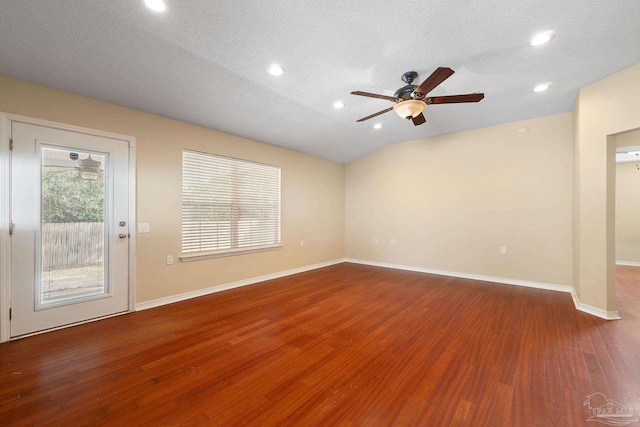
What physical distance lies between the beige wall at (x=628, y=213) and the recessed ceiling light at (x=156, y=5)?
963cm

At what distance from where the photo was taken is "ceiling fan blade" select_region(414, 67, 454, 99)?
6.89 ft

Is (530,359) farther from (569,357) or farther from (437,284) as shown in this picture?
(437,284)

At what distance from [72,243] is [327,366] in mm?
3087

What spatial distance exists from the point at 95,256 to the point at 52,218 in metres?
0.57

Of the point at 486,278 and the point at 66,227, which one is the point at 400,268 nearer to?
the point at 486,278

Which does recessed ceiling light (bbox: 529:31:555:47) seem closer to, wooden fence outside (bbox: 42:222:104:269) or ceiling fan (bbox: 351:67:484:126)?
ceiling fan (bbox: 351:67:484:126)

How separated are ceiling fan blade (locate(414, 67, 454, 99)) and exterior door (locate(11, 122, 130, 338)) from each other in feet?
11.6

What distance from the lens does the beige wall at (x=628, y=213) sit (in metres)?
5.98

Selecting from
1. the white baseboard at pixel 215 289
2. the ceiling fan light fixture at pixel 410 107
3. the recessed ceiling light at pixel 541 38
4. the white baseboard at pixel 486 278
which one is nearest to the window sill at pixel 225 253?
the white baseboard at pixel 215 289

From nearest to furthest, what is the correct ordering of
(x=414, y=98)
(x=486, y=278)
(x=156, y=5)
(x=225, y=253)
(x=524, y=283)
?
1. (x=156, y=5)
2. (x=414, y=98)
3. (x=225, y=253)
4. (x=524, y=283)
5. (x=486, y=278)

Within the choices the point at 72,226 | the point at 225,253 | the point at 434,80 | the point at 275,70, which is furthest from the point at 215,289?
the point at 434,80

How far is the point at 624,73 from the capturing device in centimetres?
278

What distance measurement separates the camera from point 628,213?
6.07m

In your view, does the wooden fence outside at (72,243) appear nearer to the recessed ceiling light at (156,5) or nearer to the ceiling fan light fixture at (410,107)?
the recessed ceiling light at (156,5)
